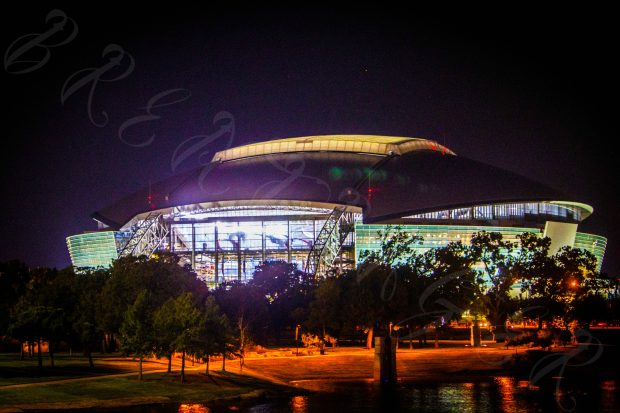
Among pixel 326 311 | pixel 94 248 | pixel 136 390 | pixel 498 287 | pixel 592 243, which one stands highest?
pixel 592 243

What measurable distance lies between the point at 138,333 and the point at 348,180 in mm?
76680

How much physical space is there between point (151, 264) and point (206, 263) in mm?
63095

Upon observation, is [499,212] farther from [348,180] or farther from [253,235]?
[253,235]

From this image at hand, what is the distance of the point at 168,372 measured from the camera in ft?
201

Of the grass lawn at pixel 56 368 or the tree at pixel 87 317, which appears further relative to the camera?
the tree at pixel 87 317

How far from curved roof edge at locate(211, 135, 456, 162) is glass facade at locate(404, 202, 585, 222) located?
18.1 metres

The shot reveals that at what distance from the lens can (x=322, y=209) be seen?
132 m

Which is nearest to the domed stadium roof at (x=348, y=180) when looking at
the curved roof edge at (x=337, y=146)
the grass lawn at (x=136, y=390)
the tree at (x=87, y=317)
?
the curved roof edge at (x=337, y=146)

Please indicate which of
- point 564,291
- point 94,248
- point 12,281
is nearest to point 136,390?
point 12,281

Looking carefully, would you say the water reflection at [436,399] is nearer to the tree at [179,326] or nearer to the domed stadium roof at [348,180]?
the tree at [179,326]

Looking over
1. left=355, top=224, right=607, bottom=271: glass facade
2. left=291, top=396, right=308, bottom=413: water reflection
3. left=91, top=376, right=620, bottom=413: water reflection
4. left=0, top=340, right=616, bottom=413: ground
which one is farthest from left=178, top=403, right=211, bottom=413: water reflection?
left=355, top=224, right=607, bottom=271: glass facade

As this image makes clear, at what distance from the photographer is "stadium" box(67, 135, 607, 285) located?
419 ft

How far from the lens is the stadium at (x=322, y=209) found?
419 feet

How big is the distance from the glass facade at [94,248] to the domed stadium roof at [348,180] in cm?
317
